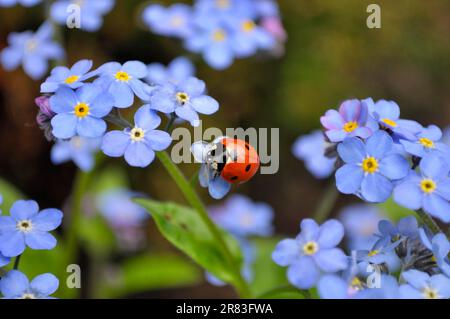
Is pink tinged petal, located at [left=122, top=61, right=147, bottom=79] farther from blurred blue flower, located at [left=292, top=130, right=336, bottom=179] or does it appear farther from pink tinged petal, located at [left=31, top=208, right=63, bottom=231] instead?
blurred blue flower, located at [left=292, top=130, right=336, bottom=179]

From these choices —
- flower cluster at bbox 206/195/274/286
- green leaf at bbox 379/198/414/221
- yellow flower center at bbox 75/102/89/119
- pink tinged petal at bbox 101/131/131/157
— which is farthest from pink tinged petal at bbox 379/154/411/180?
green leaf at bbox 379/198/414/221

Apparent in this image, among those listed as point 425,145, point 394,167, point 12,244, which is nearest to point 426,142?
point 425,145

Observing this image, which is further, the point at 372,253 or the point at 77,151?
the point at 77,151

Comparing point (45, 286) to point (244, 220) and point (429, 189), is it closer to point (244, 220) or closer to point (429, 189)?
point (429, 189)

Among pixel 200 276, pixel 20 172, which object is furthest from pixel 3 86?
pixel 200 276

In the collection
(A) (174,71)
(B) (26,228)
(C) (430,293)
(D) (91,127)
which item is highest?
(A) (174,71)
